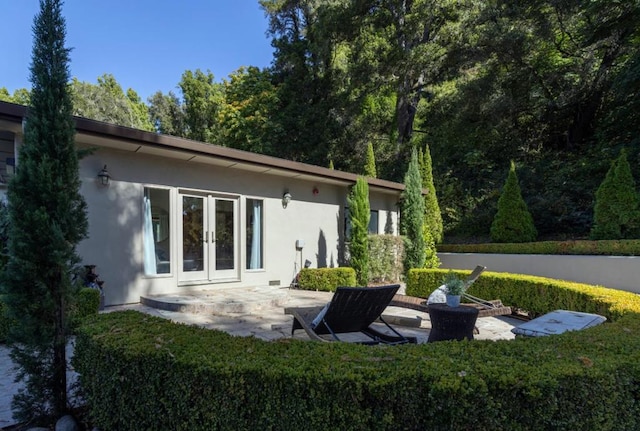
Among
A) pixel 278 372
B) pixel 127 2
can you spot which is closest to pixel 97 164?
pixel 278 372

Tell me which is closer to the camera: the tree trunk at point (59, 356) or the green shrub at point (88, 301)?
the tree trunk at point (59, 356)

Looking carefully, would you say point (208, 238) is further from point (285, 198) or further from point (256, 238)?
point (285, 198)

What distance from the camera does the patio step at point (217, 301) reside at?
255 inches

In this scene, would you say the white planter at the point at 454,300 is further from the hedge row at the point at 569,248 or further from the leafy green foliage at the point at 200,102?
the leafy green foliage at the point at 200,102

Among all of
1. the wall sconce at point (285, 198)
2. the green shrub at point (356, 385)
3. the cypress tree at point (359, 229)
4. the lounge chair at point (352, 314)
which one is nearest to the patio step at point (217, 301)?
the lounge chair at point (352, 314)

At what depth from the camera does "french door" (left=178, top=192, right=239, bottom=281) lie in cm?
795

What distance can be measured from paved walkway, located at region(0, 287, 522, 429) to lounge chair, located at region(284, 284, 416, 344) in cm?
89

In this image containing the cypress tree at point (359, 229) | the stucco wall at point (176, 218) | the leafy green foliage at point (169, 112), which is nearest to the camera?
the stucco wall at point (176, 218)

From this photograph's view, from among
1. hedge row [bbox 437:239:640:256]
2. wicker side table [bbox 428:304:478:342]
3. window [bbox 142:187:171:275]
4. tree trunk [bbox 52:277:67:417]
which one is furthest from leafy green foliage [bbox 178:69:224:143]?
tree trunk [bbox 52:277:67:417]

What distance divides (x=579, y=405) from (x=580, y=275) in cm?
853

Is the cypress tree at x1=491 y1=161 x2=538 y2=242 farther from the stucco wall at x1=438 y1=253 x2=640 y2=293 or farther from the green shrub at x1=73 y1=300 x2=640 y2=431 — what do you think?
the green shrub at x1=73 y1=300 x2=640 y2=431

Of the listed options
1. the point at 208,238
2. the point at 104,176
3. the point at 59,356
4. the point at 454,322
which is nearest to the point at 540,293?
the point at 454,322

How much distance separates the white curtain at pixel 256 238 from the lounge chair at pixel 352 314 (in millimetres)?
4545

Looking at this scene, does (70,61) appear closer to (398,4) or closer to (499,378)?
(499,378)
